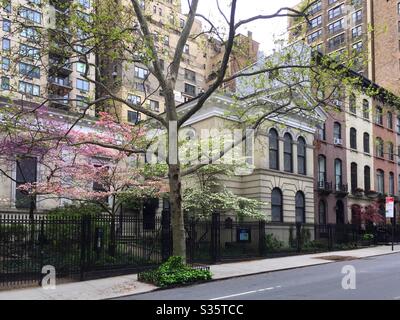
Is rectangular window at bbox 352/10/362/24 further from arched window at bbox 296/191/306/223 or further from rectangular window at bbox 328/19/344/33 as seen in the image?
arched window at bbox 296/191/306/223

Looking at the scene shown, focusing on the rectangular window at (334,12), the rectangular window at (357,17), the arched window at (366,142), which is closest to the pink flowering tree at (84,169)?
the arched window at (366,142)

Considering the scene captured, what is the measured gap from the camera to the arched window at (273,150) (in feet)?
98.1

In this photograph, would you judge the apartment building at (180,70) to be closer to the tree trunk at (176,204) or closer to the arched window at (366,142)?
the tree trunk at (176,204)

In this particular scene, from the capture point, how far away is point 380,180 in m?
42.1

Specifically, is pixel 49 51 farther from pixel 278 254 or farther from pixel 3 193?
pixel 278 254

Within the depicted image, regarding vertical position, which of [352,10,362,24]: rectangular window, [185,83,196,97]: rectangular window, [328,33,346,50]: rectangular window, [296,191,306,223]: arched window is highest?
[352,10,362,24]: rectangular window

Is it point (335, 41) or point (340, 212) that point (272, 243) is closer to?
point (340, 212)

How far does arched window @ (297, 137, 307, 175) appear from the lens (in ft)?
106

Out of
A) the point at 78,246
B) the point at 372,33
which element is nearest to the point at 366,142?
the point at 372,33

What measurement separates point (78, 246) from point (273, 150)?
16.7 meters

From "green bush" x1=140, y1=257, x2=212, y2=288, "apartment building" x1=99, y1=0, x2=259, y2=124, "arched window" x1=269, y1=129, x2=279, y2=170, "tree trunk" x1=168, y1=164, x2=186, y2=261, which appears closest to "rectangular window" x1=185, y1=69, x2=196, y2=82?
"apartment building" x1=99, y1=0, x2=259, y2=124

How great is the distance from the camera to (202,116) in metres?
29.5

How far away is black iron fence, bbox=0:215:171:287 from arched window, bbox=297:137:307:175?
1545 centimetres
